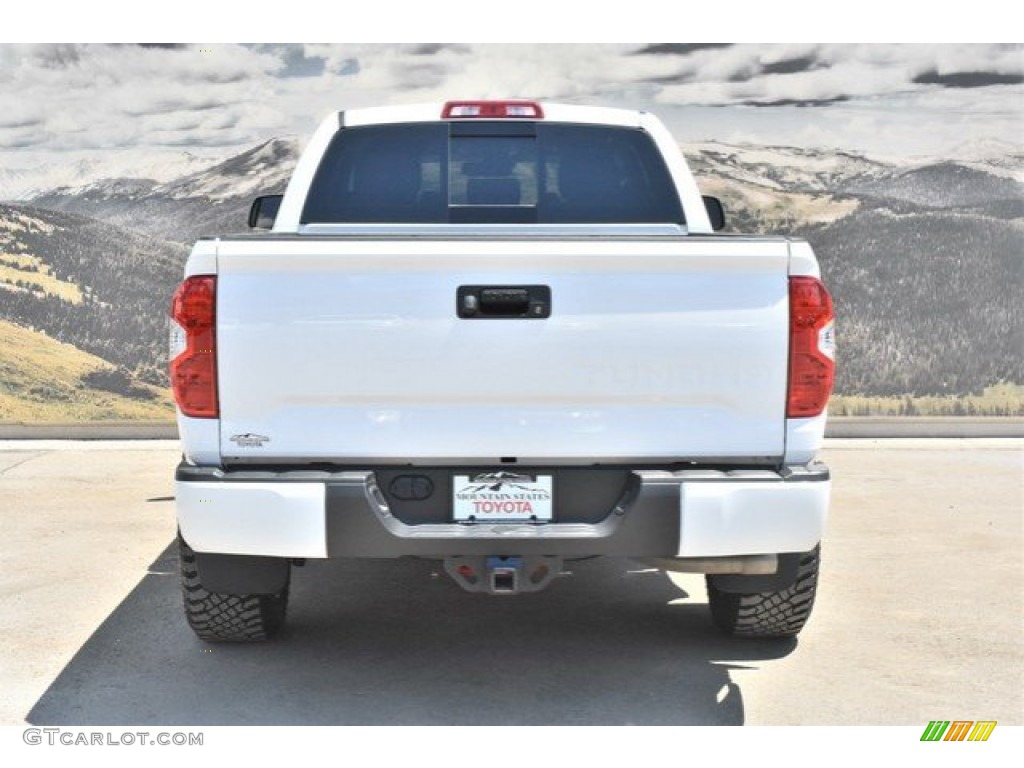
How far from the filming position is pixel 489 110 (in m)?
6.58

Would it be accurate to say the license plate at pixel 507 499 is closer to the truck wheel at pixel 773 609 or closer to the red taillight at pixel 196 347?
the red taillight at pixel 196 347

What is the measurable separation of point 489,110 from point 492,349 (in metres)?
2.26

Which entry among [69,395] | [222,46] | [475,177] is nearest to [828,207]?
[222,46]

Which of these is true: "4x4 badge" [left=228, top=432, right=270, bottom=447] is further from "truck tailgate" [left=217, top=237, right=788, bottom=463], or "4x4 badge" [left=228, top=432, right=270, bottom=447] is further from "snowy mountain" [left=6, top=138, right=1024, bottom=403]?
"snowy mountain" [left=6, top=138, right=1024, bottom=403]

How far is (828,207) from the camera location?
52.0 feet

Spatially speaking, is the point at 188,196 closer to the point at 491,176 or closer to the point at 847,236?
the point at 847,236

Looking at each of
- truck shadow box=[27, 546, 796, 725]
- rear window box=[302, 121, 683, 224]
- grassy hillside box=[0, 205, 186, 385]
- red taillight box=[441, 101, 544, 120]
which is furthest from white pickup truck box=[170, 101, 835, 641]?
grassy hillside box=[0, 205, 186, 385]

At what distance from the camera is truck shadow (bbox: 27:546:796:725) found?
4.97 meters

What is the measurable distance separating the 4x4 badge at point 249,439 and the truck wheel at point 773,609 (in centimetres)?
185

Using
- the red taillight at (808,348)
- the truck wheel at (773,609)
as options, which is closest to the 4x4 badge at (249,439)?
the red taillight at (808,348)

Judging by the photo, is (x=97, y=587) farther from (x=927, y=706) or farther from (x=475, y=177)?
(x=927, y=706)

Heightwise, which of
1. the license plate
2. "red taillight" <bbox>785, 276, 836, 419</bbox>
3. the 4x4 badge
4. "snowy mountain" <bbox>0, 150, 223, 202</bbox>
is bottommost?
"snowy mountain" <bbox>0, 150, 223, 202</bbox>

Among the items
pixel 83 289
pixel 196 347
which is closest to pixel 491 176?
pixel 196 347

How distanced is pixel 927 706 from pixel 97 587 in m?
3.90
